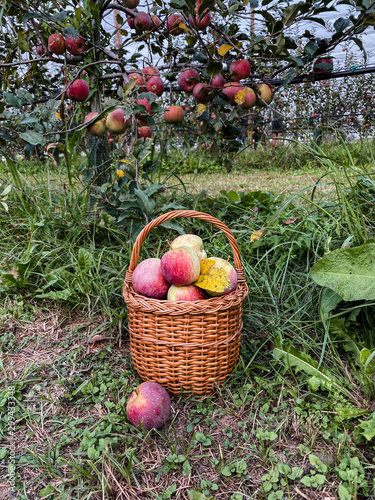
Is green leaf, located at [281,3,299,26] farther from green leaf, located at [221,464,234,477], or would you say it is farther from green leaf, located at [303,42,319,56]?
green leaf, located at [221,464,234,477]

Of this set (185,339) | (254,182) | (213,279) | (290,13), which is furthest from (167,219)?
(254,182)

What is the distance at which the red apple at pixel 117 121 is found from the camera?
1690 mm

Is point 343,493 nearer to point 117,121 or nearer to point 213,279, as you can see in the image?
point 213,279

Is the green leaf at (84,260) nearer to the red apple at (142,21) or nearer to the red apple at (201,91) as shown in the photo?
the red apple at (201,91)

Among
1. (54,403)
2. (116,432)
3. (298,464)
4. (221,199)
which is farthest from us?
(221,199)

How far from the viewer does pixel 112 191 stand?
1834 mm

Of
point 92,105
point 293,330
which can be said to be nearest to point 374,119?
point 92,105

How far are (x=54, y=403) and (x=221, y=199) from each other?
5.21 ft

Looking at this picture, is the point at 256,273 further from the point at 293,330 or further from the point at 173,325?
the point at 173,325

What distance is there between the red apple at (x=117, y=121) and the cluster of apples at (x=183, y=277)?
73 centimetres

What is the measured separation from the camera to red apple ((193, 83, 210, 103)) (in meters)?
1.77

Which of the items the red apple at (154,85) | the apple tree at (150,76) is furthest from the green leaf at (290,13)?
the red apple at (154,85)

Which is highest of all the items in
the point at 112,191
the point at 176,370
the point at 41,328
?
the point at 112,191

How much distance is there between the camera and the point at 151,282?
1278 millimetres
